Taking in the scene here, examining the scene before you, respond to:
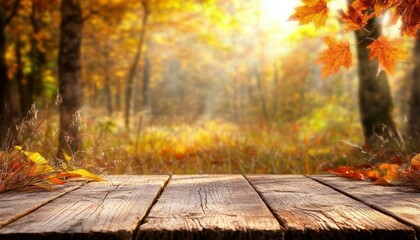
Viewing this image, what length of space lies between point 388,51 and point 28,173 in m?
1.83

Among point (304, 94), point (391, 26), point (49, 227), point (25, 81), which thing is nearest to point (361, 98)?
point (391, 26)

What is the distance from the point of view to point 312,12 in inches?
79.0

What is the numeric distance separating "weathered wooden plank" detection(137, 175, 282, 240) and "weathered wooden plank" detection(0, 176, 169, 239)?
61 millimetres

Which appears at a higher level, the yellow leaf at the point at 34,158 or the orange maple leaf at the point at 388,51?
the orange maple leaf at the point at 388,51

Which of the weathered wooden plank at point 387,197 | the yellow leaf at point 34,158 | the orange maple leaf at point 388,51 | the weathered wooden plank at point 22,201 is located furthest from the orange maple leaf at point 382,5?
the yellow leaf at point 34,158

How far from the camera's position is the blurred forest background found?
4867 mm

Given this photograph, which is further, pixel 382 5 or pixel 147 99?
pixel 147 99

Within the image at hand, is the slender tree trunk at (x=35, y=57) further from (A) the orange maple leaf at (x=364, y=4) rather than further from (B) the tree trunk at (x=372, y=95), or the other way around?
(A) the orange maple leaf at (x=364, y=4)

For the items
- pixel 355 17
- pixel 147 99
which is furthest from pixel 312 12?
pixel 147 99

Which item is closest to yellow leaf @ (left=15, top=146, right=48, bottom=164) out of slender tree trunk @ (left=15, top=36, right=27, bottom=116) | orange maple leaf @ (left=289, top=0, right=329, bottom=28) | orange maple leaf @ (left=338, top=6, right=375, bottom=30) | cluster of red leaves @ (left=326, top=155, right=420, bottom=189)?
orange maple leaf @ (left=289, top=0, right=329, bottom=28)

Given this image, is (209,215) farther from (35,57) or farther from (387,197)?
(35,57)

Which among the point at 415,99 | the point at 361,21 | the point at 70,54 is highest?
the point at 70,54

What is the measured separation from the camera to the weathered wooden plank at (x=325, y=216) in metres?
1.28

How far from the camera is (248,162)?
207 inches
